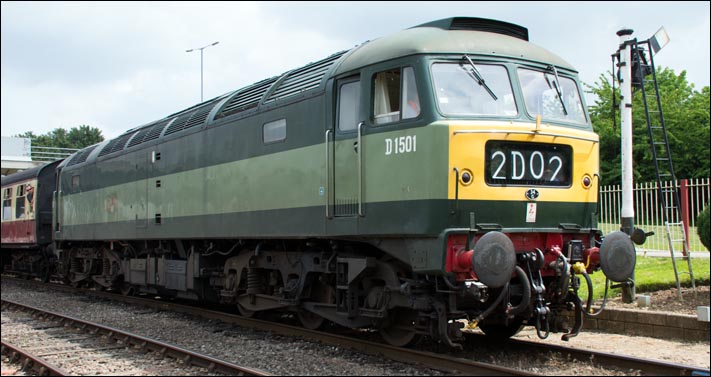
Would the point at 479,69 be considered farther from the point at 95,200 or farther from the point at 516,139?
the point at 95,200

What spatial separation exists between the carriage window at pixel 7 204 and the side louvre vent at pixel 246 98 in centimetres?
1512

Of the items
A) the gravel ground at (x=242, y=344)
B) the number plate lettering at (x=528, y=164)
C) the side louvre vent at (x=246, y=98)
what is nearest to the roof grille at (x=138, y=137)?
the gravel ground at (x=242, y=344)

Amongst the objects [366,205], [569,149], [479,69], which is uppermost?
[479,69]

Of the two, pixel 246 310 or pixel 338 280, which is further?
pixel 246 310

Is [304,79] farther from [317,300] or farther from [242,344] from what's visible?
[242,344]

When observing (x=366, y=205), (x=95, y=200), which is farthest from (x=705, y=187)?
(x=95, y=200)

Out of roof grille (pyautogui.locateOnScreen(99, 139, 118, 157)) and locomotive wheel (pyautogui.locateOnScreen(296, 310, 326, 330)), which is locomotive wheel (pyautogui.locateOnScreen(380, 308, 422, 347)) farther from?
roof grille (pyautogui.locateOnScreen(99, 139, 118, 157))

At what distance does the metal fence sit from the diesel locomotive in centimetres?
587

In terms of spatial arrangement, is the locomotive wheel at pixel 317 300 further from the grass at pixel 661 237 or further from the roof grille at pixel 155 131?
the grass at pixel 661 237

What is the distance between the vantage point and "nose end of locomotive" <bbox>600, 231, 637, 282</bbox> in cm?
705

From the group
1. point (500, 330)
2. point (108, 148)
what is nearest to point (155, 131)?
point (108, 148)

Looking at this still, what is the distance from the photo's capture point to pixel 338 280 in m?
8.08

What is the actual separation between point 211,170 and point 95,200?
6536mm

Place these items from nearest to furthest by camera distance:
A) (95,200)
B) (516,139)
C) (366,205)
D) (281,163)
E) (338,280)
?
1. (516,139)
2. (366,205)
3. (338,280)
4. (281,163)
5. (95,200)
